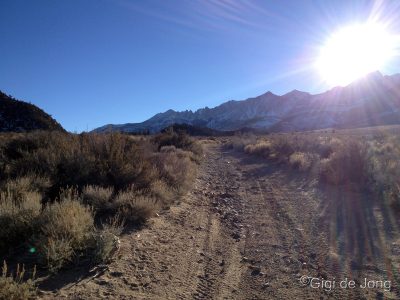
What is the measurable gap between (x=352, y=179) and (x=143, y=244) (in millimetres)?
9124

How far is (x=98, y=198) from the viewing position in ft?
25.2

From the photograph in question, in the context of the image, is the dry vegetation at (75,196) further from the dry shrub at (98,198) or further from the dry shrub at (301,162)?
the dry shrub at (301,162)

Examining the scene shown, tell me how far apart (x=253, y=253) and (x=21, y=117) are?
41.4 meters

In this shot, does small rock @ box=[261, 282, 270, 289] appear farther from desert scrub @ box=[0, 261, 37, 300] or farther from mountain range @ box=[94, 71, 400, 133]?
mountain range @ box=[94, 71, 400, 133]

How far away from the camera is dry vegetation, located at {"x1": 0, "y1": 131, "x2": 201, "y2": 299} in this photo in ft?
18.0

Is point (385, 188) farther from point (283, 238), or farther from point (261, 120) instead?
point (261, 120)

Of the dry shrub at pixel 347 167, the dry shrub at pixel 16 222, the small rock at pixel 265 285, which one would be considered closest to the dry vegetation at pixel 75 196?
the dry shrub at pixel 16 222

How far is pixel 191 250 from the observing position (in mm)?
6734

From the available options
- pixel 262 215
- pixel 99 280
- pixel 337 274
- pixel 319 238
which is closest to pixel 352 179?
pixel 262 215

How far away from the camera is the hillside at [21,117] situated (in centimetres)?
4006

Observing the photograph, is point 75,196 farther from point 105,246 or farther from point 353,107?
point 353,107

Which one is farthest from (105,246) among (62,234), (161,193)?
(161,193)

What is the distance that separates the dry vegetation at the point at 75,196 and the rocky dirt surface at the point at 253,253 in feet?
1.33

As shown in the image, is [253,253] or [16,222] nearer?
[16,222]
